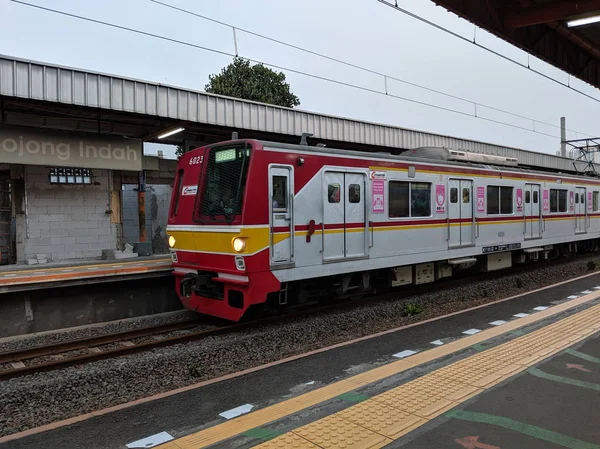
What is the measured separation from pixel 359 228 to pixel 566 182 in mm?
10232

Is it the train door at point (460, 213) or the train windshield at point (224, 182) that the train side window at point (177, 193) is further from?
the train door at point (460, 213)

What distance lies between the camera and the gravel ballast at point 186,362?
15.2 feet

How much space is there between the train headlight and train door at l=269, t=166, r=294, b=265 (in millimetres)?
484

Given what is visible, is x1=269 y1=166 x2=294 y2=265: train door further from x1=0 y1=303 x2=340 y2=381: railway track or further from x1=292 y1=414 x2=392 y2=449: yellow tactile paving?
x1=292 y1=414 x2=392 y2=449: yellow tactile paving

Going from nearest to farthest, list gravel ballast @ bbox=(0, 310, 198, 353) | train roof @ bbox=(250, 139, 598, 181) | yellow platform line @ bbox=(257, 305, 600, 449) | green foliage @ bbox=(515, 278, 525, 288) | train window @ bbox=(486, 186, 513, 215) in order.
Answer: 1. yellow platform line @ bbox=(257, 305, 600, 449)
2. gravel ballast @ bbox=(0, 310, 198, 353)
3. train roof @ bbox=(250, 139, 598, 181)
4. green foliage @ bbox=(515, 278, 525, 288)
5. train window @ bbox=(486, 186, 513, 215)

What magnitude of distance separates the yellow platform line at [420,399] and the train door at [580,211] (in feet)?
38.0

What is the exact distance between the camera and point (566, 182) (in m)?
15.2

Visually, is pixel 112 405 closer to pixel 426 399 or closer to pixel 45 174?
pixel 426 399

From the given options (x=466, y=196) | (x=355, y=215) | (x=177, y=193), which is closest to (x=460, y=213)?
(x=466, y=196)

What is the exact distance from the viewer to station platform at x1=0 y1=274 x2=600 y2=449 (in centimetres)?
351

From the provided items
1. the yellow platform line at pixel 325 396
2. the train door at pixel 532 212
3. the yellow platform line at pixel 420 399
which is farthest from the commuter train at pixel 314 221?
the yellow platform line at pixel 420 399

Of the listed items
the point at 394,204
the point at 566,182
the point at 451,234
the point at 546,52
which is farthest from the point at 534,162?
the point at 394,204

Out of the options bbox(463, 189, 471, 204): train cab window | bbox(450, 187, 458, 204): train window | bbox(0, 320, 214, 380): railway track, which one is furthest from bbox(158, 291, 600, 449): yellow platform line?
bbox(463, 189, 471, 204): train cab window

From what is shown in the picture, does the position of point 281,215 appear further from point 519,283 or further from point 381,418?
point 519,283
